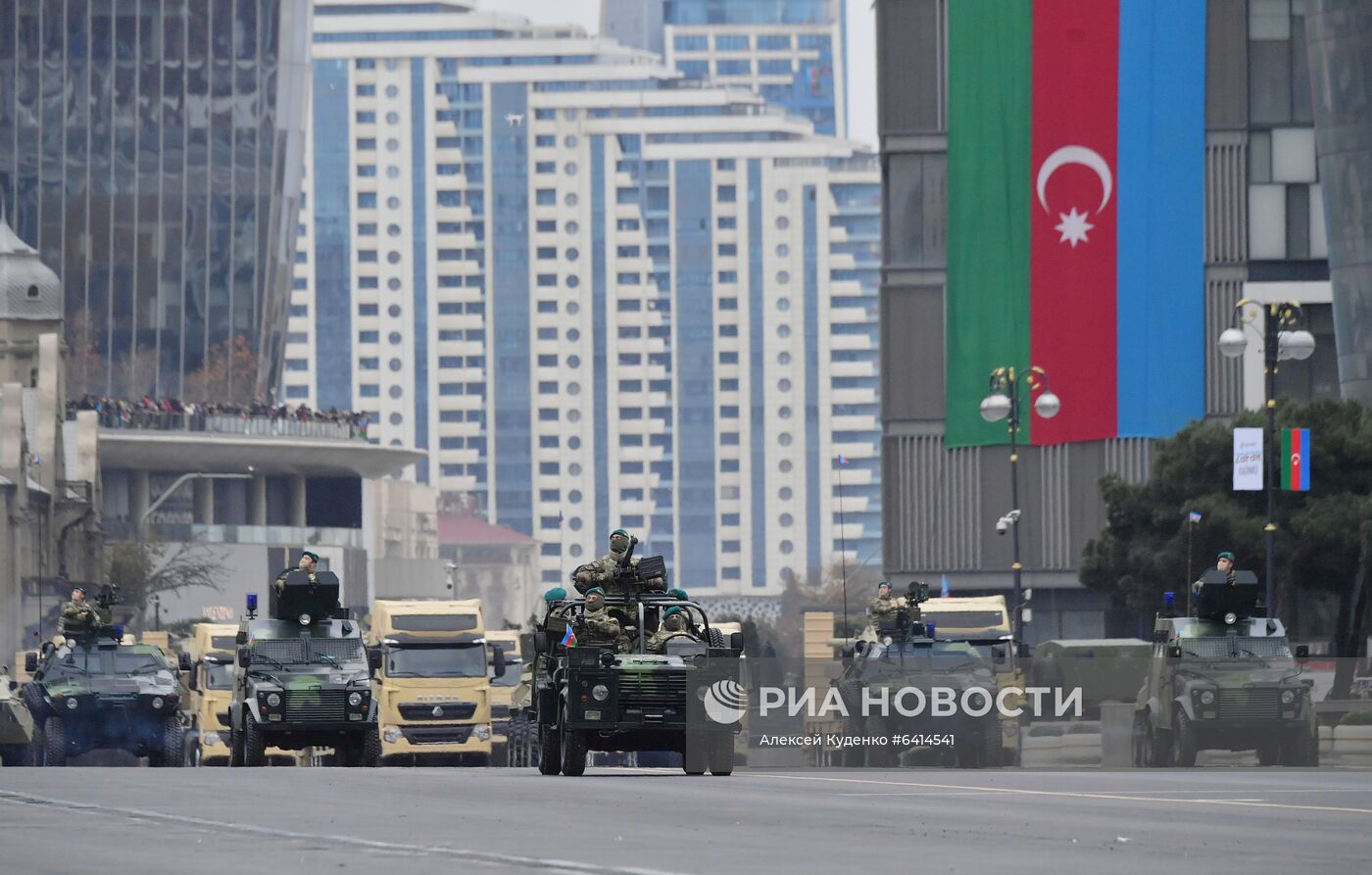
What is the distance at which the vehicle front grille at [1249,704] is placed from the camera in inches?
1342

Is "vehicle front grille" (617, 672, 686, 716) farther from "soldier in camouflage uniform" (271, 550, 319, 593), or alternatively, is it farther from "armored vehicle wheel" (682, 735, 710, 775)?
"soldier in camouflage uniform" (271, 550, 319, 593)

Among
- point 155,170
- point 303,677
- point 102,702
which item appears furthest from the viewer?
point 155,170

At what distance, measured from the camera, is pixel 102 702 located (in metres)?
38.4

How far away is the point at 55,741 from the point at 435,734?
604cm

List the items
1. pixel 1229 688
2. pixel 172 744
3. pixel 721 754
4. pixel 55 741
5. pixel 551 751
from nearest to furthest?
pixel 721 754 → pixel 551 751 → pixel 1229 688 → pixel 55 741 → pixel 172 744

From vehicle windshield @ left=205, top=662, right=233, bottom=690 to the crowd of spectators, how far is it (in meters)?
71.9

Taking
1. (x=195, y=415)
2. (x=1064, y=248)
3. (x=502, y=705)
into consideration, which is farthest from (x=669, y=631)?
(x=195, y=415)

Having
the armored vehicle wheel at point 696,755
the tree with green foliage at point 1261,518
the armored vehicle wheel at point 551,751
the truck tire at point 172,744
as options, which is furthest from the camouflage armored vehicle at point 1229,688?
the tree with green foliage at point 1261,518

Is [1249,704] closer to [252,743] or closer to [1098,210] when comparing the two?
[252,743]

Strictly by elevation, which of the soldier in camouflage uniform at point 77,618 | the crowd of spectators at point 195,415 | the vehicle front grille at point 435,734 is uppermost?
the crowd of spectators at point 195,415

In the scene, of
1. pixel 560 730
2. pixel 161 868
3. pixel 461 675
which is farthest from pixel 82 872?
pixel 461 675

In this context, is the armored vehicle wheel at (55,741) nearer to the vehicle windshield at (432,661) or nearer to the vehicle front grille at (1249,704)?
the vehicle windshield at (432,661)

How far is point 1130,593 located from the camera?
223 ft

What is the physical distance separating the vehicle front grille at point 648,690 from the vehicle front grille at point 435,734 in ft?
47.4
